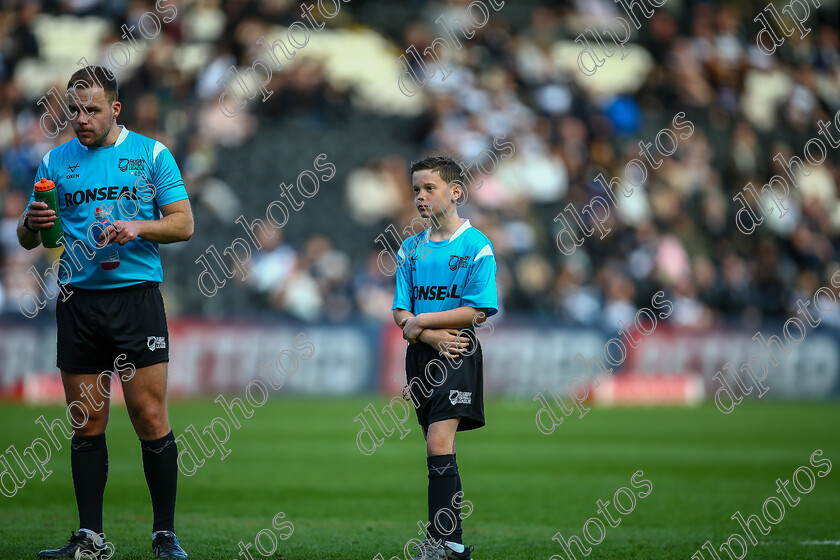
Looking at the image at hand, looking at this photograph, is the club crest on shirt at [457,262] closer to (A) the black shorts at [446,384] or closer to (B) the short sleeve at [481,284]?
(B) the short sleeve at [481,284]

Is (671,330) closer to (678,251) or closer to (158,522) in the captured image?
(678,251)

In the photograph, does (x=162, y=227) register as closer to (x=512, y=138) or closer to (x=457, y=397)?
(x=457, y=397)

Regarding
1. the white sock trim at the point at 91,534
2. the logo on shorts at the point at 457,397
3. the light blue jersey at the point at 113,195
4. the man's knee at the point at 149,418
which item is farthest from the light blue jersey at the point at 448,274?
the white sock trim at the point at 91,534

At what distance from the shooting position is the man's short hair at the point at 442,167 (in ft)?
18.9

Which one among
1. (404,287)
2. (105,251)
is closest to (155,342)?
(105,251)

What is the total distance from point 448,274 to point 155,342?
1598 mm

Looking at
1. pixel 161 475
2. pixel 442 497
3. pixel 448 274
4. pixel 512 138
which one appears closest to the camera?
pixel 442 497

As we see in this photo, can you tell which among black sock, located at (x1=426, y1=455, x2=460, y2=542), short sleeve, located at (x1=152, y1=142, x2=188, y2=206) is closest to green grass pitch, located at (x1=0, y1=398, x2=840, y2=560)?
black sock, located at (x1=426, y1=455, x2=460, y2=542)

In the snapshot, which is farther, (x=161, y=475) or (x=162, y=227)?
(x=161, y=475)

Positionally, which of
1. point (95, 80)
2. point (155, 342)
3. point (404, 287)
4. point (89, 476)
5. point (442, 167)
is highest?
point (95, 80)

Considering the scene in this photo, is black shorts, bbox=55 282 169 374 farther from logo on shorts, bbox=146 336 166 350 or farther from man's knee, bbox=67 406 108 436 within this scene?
man's knee, bbox=67 406 108 436

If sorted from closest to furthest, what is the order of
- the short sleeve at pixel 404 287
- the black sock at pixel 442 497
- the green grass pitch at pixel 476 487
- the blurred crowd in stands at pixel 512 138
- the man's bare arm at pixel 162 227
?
the man's bare arm at pixel 162 227 → the black sock at pixel 442 497 → the short sleeve at pixel 404 287 → the green grass pitch at pixel 476 487 → the blurred crowd in stands at pixel 512 138

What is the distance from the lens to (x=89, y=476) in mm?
5707

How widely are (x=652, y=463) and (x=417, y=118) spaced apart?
43.1ft
